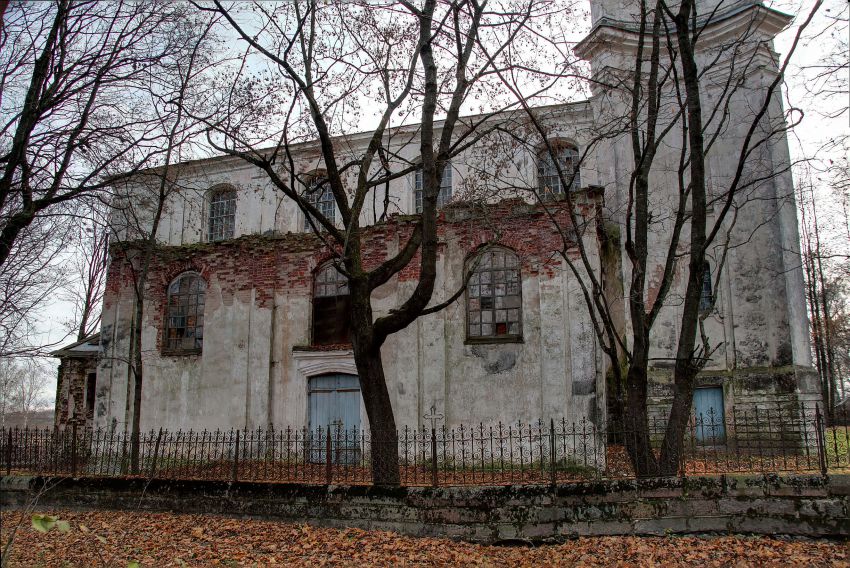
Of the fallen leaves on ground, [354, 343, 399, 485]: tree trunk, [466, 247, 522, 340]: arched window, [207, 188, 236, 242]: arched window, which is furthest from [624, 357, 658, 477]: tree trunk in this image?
[207, 188, 236, 242]: arched window

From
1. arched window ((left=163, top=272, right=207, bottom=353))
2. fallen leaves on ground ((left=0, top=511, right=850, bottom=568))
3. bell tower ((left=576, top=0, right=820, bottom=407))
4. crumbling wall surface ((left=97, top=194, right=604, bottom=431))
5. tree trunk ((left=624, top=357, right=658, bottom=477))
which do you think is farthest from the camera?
arched window ((left=163, top=272, right=207, bottom=353))

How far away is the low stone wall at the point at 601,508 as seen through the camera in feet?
27.3

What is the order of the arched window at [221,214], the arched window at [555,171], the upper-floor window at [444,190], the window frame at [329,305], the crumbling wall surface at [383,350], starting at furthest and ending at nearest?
the arched window at [221,214], the upper-floor window at [444,190], the arched window at [555,171], the window frame at [329,305], the crumbling wall surface at [383,350]

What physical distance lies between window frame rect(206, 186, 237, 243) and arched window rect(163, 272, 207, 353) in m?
4.20

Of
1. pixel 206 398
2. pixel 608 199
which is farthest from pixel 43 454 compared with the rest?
pixel 608 199

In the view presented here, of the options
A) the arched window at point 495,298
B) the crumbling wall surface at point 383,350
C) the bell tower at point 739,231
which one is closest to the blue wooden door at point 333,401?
the crumbling wall surface at point 383,350

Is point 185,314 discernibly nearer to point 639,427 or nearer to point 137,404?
point 137,404

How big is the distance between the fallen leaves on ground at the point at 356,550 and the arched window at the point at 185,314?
321 inches

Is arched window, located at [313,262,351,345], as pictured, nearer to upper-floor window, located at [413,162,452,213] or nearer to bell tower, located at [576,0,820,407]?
upper-floor window, located at [413,162,452,213]

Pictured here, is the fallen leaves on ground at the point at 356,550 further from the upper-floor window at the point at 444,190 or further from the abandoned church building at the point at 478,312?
the upper-floor window at the point at 444,190

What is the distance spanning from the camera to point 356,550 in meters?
8.22

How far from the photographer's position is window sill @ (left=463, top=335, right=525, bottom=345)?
46.9 ft

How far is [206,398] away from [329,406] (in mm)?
3392

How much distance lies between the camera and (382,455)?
9.45 meters
